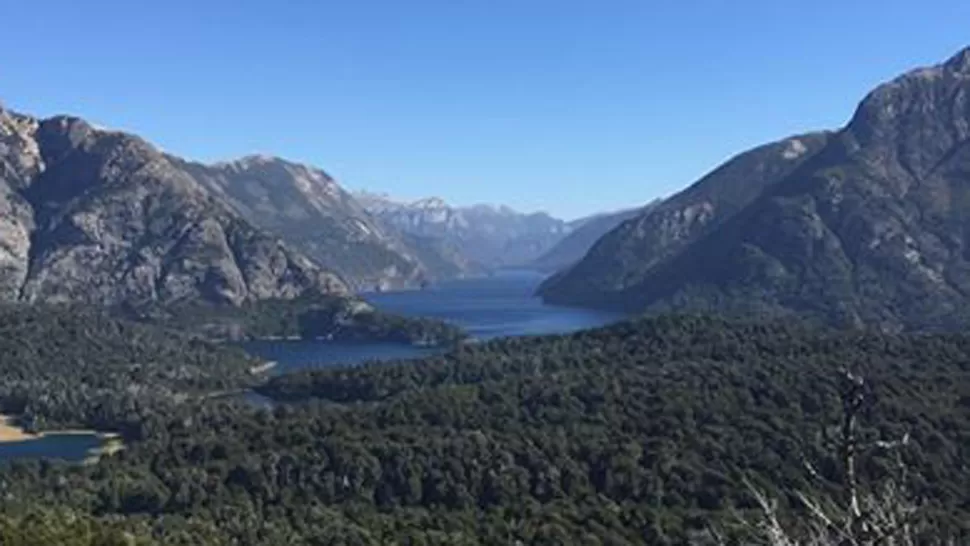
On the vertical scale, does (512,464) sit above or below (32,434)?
below

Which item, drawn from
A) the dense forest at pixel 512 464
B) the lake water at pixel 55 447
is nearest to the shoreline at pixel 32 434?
the lake water at pixel 55 447

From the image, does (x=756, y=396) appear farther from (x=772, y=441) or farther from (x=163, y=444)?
(x=163, y=444)

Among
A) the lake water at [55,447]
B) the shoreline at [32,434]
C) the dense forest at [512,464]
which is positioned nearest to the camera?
the dense forest at [512,464]

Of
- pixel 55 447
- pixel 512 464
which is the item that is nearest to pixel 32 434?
pixel 55 447

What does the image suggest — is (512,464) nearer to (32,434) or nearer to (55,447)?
(55,447)

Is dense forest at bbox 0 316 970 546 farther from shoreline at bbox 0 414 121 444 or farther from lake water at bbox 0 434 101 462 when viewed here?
shoreline at bbox 0 414 121 444

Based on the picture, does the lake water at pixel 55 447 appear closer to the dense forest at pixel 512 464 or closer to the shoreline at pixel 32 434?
the shoreline at pixel 32 434

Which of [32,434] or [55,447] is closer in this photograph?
[55,447]
